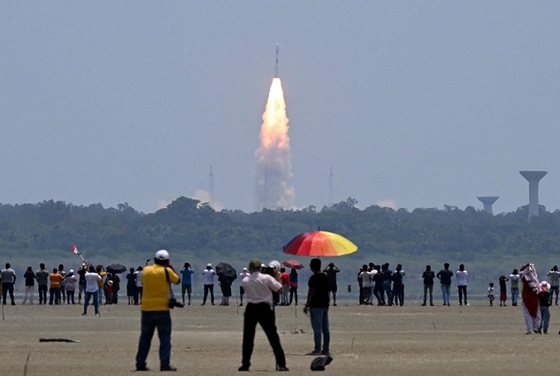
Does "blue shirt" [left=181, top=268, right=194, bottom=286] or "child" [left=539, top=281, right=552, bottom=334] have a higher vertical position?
"blue shirt" [left=181, top=268, right=194, bottom=286]

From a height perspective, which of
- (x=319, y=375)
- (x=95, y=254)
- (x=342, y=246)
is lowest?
(x=319, y=375)

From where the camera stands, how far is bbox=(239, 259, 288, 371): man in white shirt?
763 inches

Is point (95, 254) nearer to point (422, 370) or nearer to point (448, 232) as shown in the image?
point (448, 232)

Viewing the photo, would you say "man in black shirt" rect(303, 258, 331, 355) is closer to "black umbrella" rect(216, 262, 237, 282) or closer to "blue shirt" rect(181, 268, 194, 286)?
"blue shirt" rect(181, 268, 194, 286)

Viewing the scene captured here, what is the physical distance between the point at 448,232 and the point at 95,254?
138ft

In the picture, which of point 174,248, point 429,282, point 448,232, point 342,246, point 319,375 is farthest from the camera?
point 448,232

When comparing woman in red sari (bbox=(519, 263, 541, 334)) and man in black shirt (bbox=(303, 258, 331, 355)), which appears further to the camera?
woman in red sari (bbox=(519, 263, 541, 334))

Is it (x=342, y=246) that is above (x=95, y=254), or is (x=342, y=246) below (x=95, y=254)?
below

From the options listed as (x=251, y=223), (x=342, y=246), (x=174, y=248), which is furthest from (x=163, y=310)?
(x=251, y=223)

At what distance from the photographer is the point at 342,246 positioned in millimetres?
25438

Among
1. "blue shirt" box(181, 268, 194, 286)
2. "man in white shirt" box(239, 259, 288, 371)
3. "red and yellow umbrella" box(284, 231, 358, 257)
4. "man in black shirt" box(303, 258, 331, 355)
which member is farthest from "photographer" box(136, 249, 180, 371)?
"blue shirt" box(181, 268, 194, 286)

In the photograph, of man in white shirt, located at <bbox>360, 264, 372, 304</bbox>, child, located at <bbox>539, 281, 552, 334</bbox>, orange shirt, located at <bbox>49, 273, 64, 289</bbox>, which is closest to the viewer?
child, located at <bbox>539, 281, 552, 334</bbox>

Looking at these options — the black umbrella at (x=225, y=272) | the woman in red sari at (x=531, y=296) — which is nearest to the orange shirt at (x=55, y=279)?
the black umbrella at (x=225, y=272)

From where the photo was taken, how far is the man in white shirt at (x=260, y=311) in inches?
763
